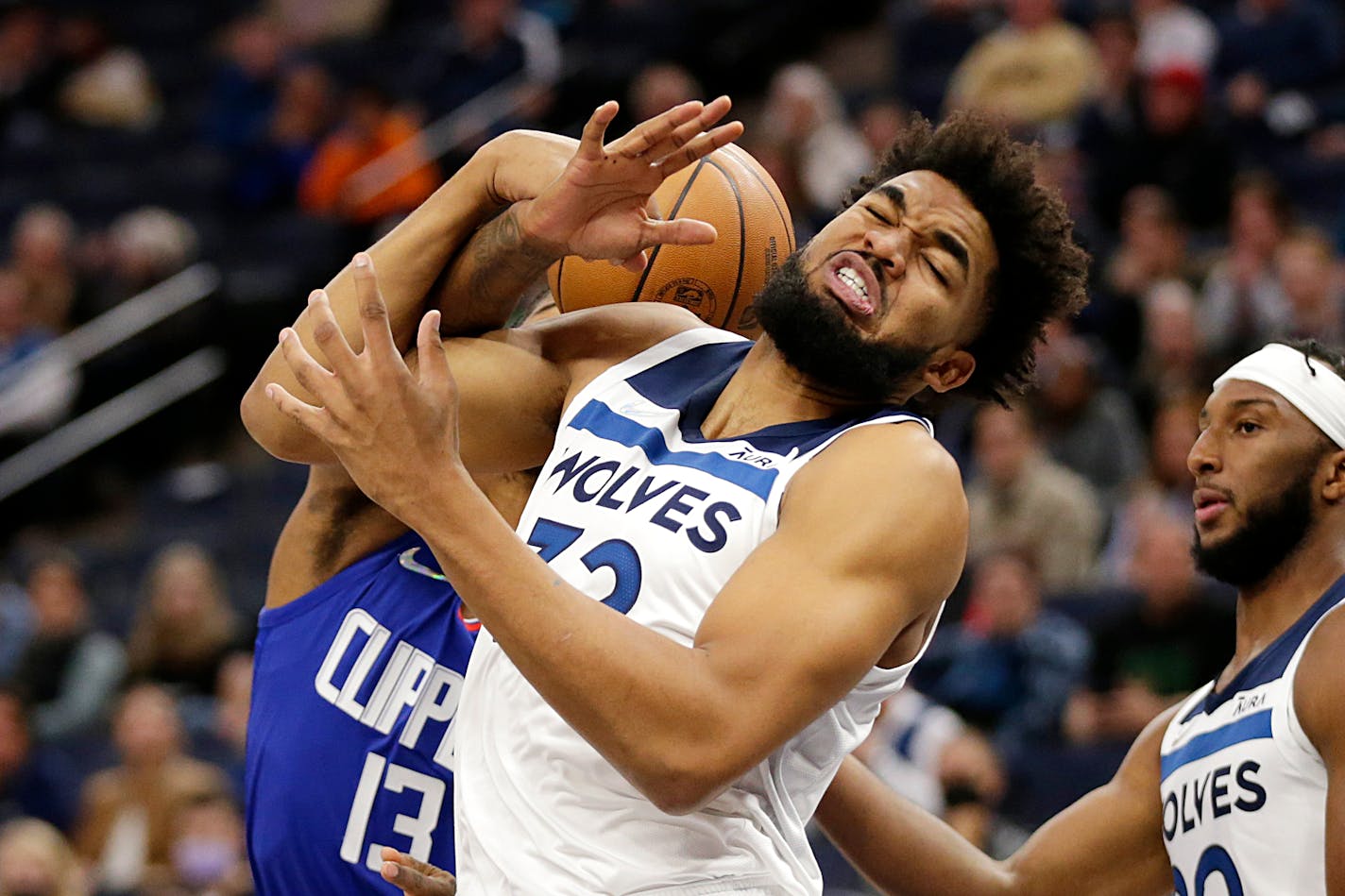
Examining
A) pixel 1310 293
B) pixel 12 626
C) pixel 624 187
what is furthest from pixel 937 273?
pixel 12 626

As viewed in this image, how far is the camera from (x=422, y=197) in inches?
491

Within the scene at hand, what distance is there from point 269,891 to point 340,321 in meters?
1.29

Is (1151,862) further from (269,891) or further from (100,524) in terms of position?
(100,524)

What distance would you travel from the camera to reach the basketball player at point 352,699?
12.4 feet

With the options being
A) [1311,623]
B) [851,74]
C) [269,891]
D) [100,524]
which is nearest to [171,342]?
[100,524]

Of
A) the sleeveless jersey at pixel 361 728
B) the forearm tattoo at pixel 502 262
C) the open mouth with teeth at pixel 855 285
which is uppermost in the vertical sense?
the forearm tattoo at pixel 502 262

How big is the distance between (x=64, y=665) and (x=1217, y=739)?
765cm

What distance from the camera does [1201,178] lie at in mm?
9938

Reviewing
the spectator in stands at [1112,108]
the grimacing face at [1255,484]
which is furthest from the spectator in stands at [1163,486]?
the grimacing face at [1255,484]

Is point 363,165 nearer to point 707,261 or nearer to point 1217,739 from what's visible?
point 707,261

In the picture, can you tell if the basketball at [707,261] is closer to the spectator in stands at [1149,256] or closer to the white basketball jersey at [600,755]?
the white basketball jersey at [600,755]

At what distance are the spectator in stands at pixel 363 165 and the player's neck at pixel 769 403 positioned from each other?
950 cm

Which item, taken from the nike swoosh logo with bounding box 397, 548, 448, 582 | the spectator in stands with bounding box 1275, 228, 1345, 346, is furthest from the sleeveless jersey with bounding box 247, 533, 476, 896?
the spectator in stands with bounding box 1275, 228, 1345, 346

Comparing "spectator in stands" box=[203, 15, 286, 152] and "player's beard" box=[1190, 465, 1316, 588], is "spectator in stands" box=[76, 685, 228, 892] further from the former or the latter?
"spectator in stands" box=[203, 15, 286, 152]
